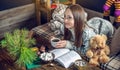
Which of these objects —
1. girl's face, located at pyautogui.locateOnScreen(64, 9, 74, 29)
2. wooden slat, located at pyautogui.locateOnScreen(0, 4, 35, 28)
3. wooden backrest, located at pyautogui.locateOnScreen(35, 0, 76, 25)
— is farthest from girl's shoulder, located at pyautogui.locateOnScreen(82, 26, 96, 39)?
wooden slat, located at pyautogui.locateOnScreen(0, 4, 35, 28)

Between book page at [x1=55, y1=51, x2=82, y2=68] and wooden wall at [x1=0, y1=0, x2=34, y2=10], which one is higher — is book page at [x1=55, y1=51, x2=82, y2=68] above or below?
below

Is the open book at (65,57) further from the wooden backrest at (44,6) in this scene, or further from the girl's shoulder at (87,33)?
the wooden backrest at (44,6)

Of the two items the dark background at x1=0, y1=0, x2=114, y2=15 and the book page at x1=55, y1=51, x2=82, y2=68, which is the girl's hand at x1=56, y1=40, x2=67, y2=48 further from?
the dark background at x1=0, y1=0, x2=114, y2=15

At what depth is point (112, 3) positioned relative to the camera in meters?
2.40

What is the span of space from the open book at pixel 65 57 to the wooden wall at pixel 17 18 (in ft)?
4.57

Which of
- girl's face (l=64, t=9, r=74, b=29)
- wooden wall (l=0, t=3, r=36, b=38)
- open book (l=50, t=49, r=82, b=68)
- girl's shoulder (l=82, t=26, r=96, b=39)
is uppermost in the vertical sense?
girl's face (l=64, t=9, r=74, b=29)

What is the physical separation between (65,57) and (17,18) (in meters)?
1.59

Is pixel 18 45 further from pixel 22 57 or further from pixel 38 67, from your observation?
pixel 38 67

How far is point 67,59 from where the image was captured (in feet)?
5.21

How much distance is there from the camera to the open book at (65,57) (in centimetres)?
156

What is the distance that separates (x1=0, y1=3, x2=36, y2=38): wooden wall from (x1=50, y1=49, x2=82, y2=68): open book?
1393mm

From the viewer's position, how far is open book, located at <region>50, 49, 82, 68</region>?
1.56 metres

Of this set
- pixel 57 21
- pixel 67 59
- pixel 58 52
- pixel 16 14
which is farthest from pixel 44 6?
pixel 67 59

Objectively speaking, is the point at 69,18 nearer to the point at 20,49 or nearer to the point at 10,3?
the point at 20,49
